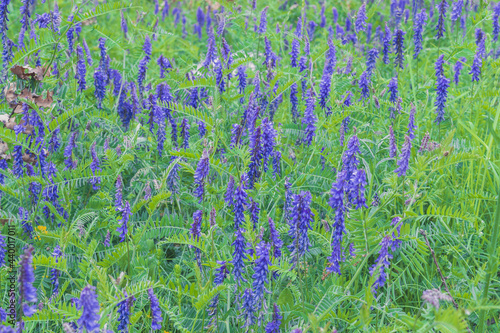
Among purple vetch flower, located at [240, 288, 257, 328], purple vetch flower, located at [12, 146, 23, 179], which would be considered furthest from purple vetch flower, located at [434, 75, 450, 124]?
purple vetch flower, located at [12, 146, 23, 179]

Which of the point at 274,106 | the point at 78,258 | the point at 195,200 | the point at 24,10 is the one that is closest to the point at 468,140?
the point at 274,106

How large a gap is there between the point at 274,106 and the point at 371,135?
0.71 m

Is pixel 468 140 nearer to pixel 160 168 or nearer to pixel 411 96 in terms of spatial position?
pixel 411 96

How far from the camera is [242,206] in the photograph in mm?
2477

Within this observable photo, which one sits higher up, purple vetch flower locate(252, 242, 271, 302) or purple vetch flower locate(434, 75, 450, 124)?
purple vetch flower locate(434, 75, 450, 124)

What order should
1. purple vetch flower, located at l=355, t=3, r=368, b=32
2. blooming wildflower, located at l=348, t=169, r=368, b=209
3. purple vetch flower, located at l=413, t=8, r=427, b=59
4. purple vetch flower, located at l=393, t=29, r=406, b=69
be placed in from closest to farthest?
blooming wildflower, located at l=348, t=169, r=368, b=209 < purple vetch flower, located at l=393, t=29, r=406, b=69 < purple vetch flower, located at l=355, t=3, r=368, b=32 < purple vetch flower, located at l=413, t=8, r=427, b=59

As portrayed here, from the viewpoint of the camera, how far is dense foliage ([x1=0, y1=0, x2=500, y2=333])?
217 cm

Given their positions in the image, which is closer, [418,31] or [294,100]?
[294,100]

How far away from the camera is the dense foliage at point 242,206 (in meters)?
2.17

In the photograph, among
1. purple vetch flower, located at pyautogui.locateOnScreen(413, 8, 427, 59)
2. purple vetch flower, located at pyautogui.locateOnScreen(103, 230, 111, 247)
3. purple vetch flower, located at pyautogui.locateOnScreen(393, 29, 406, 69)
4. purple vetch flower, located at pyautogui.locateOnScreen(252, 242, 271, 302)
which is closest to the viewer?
purple vetch flower, located at pyautogui.locateOnScreen(252, 242, 271, 302)

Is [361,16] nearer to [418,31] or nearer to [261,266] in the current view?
[418,31]

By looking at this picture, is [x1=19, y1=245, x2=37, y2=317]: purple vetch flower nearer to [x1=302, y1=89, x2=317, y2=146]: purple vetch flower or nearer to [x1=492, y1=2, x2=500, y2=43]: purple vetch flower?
[x1=302, y1=89, x2=317, y2=146]: purple vetch flower

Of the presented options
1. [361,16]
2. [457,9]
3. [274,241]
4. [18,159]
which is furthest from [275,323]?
[457,9]

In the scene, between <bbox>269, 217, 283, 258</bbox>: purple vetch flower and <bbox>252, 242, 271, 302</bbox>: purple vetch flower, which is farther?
<bbox>269, 217, 283, 258</bbox>: purple vetch flower
